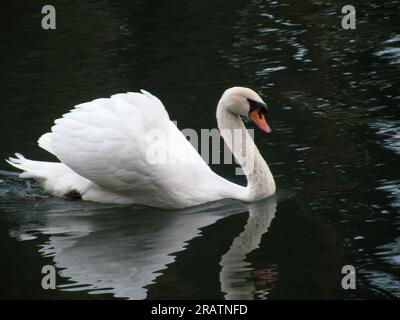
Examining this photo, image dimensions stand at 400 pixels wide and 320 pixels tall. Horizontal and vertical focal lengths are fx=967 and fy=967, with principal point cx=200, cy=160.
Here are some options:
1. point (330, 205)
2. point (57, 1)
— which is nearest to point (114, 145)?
point (330, 205)

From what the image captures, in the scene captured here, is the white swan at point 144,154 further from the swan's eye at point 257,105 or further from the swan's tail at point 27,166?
the swan's tail at point 27,166

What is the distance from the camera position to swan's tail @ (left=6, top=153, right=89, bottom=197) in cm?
911

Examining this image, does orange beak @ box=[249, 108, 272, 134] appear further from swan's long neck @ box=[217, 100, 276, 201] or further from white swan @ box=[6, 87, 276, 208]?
swan's long neck @ box=[217, 100, 276, 201]

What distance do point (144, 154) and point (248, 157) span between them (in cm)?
108

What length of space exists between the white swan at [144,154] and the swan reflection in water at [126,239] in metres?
0.12

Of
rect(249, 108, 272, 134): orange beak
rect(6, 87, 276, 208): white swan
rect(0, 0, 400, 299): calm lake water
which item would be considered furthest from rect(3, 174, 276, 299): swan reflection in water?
rect(249, 108, 272, 134): orange beak

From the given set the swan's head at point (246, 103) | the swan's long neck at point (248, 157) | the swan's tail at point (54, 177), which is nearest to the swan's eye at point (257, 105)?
the swan's head at point (246, 103)

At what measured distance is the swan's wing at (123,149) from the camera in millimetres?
8430

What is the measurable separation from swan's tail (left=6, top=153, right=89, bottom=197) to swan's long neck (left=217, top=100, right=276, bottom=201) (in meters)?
1.41

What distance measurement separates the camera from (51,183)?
9.20m

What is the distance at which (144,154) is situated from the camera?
27.6ft

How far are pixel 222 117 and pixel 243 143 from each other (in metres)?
0.31

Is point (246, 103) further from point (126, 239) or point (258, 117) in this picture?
point (126, 239)

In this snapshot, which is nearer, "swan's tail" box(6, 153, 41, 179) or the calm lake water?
the calm lake water
